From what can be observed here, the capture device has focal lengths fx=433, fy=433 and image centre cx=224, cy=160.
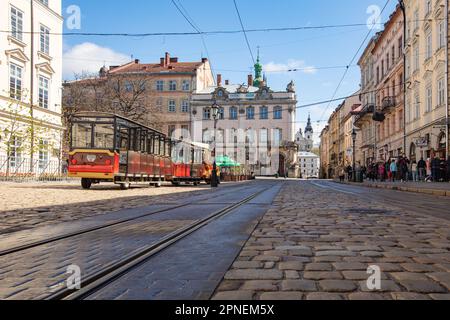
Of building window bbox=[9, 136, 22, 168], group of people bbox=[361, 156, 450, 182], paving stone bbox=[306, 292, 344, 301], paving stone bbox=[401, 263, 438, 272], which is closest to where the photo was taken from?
paving stone bbox=[306, 292, 344, 301]

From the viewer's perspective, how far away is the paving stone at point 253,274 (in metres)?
3.24

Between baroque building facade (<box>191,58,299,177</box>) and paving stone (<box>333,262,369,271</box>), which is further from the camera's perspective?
baroque building facade (<box>191,58,299,177</box>)

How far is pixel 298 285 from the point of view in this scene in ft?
9.93

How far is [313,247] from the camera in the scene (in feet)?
14.8

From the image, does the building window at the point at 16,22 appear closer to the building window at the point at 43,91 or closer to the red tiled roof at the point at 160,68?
the building window at the point at 43,91

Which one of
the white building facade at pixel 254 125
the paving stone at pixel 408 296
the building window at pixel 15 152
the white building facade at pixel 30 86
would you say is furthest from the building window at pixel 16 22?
the white building facade at pixel 254 125

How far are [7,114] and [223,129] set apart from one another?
55704 mm

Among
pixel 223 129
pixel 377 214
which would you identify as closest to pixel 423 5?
pixel 377 214

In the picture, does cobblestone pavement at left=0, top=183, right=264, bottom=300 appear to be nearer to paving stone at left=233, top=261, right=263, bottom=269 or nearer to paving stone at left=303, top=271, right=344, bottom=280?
paving stone at left=233, top=261, right=263, bottom=269

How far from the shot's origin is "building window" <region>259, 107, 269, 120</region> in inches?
3091

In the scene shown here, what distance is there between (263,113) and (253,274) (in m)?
75.9

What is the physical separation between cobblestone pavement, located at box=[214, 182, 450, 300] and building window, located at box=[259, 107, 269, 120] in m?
72.6

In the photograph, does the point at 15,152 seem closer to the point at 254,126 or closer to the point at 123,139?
the point at 123,139

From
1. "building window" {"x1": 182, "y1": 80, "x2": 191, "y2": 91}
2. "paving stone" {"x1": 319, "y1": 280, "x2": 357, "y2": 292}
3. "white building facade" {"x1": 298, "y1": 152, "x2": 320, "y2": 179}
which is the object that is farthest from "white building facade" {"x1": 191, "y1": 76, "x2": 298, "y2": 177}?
"white building facade" {"x1": 298, "y1": 152, "x2": 320, "y2": 179}
